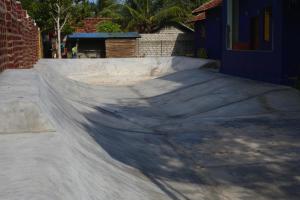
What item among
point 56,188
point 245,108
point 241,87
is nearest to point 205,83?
point 241,87

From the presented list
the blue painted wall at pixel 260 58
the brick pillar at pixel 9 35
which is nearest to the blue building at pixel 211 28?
the blue painted wall at pixel 260 58

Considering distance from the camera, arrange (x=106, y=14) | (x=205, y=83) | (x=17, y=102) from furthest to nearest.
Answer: (x=106, y=14) → (x=205, y=83) → (x=17, y=102)

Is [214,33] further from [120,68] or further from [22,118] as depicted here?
[22,118]

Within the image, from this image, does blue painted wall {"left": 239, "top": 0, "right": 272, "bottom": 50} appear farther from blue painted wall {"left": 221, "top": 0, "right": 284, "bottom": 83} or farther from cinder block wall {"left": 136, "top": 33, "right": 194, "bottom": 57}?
cinder block wall {"left": 136, "top": 33, "right": 194, "bottom": 57}

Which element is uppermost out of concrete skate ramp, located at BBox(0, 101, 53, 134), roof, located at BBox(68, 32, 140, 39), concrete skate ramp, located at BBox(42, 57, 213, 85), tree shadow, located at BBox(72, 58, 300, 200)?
roof, located at BBox(68, 32, 140, 39)

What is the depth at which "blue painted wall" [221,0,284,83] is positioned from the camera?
15789 mm

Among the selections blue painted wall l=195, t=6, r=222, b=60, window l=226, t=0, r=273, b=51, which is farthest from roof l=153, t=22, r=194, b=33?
window l=226, t=0, r=273, b=51

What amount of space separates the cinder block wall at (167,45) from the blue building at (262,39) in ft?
53.5

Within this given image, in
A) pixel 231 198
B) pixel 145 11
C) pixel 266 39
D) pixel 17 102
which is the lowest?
pixel 231 198

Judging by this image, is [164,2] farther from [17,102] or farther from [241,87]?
[17,102]

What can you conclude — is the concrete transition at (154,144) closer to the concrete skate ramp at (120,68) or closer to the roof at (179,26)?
the concrete skate ramp at (120,68)

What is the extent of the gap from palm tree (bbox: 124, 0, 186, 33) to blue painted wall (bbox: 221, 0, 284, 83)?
19700mm

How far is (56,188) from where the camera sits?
378 centimetres

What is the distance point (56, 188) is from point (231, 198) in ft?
10.8
